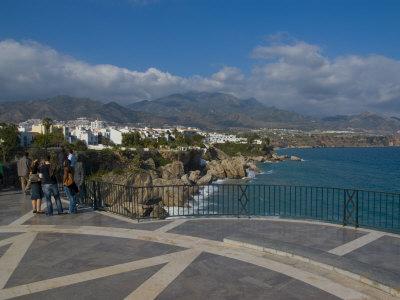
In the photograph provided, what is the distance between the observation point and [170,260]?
8117 millimetres

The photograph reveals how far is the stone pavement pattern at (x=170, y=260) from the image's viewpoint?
6629 mm

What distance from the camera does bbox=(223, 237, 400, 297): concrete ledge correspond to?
6551 millimetres

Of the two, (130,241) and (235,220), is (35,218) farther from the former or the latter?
(235,220)

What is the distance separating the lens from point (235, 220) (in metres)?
11.8

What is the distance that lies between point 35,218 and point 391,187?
4892cm

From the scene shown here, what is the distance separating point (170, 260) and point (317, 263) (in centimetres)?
274

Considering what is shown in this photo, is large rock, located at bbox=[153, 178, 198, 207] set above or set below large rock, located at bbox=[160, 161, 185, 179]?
above

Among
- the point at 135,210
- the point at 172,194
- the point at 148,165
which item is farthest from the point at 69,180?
the point at 148,165

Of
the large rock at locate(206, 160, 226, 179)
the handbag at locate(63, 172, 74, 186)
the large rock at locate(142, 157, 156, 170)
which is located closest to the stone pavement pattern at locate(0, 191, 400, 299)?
the handbag at locate(63, 172, 74, 186)

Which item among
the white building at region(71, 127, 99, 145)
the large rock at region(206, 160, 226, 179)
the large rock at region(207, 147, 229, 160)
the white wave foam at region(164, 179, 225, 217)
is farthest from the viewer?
the white building at region(71, 127, 99, 145)

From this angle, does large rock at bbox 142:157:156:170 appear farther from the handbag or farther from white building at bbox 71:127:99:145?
the handbag

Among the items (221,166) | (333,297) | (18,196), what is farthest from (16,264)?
(221,166)

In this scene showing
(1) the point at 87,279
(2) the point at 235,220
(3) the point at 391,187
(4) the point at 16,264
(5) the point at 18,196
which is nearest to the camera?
(1) the point at 87,279

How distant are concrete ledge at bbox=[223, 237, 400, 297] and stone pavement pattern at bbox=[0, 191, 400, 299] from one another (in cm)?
10
